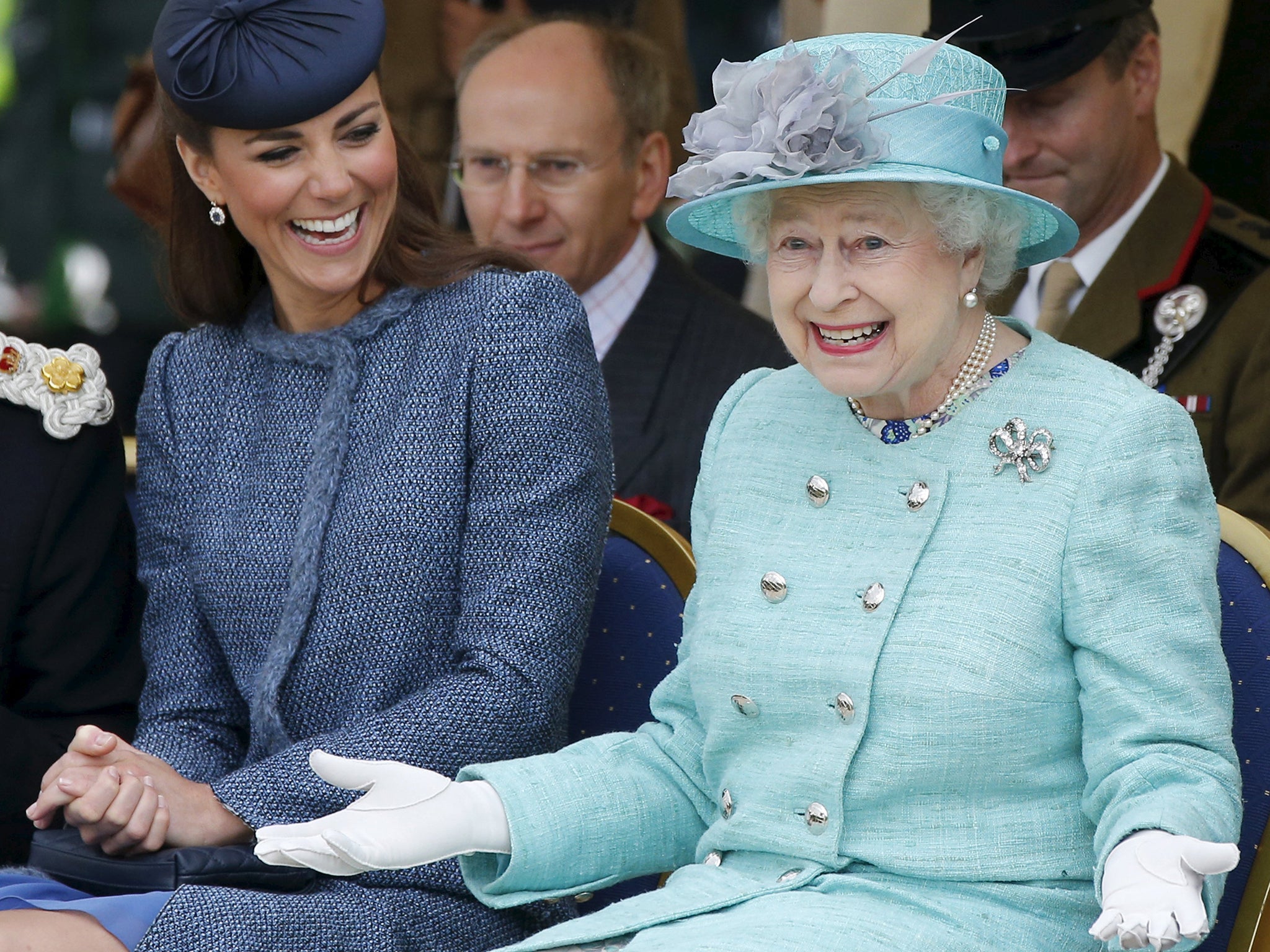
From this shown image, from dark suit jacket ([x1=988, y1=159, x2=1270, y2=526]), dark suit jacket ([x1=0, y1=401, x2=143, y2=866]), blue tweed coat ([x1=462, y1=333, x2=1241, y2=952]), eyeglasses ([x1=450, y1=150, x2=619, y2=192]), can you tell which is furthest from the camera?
eyeglasses ([x1=450, y1=150, x2=619, y2=192])

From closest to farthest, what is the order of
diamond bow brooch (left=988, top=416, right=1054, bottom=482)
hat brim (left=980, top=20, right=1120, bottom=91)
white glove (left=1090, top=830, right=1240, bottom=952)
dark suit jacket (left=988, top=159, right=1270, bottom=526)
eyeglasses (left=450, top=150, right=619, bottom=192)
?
white glove (left=1090, top=830, right=1240, bottom=952)
diamond bow brooch (left=988, top=416, right=1054, bottom=482)
dark suit jacket (left=988, top=159, right=1270, bottom=526)
hat brim (left=980, top=20, right=1120, bottom=91)
eyeglasses (left=450, top=150, right=619, bottom=192)

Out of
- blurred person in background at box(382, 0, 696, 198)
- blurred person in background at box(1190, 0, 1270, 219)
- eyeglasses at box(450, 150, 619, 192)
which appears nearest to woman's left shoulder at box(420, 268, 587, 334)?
eyeglasses at box(450, 150, 619, 192)

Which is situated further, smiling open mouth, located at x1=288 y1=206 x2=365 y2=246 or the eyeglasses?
the eyeglasses

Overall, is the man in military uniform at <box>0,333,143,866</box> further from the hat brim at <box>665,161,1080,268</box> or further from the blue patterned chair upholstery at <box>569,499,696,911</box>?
the hat brim at <box>665,161,1080,268</box>

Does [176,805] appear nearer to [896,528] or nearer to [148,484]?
[148,484]

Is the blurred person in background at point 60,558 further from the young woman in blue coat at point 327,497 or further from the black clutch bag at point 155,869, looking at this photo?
the black clutch bag at point 155,869

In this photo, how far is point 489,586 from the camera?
7.31 feet

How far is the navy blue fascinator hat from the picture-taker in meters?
2.32

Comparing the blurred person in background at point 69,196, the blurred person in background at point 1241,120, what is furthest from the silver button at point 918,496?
the blurred person in background at point 69,196

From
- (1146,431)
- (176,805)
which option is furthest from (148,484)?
(1146,431)

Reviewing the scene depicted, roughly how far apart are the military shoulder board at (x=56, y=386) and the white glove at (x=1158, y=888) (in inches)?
62.0

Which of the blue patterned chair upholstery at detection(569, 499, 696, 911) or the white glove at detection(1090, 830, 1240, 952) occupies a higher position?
the white glove at detection(1090, 830, 1240, 952)

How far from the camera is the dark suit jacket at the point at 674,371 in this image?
3.42m

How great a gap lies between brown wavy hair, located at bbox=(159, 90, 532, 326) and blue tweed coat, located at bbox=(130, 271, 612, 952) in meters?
0.08
